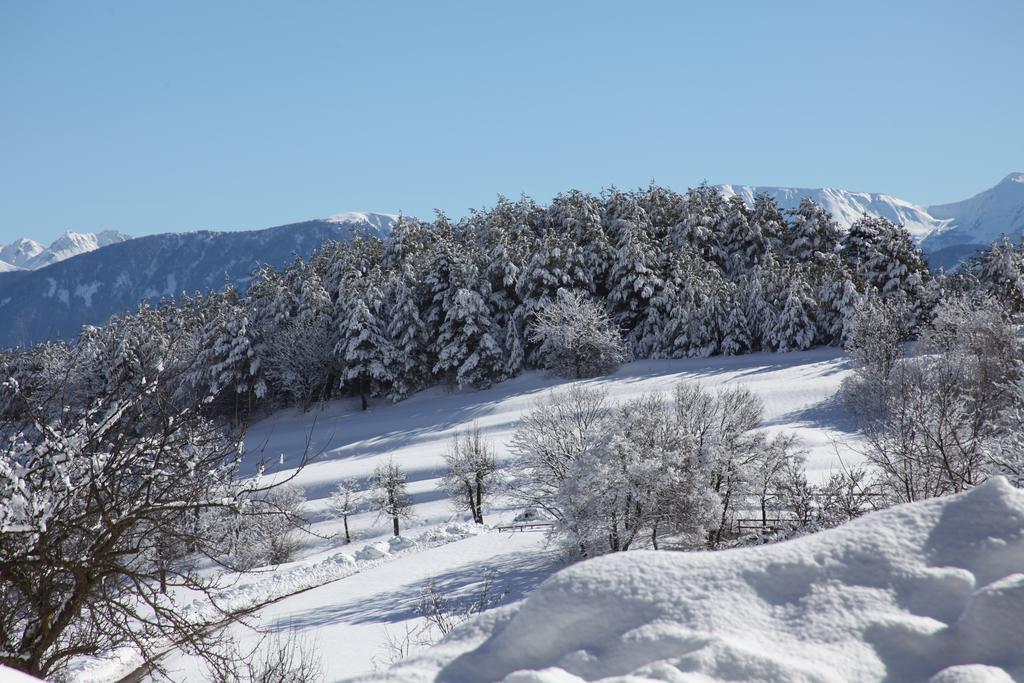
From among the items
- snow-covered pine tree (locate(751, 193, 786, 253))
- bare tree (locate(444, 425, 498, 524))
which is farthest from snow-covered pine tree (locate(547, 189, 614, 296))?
bare tree (locate(444, 425, 498, 524))

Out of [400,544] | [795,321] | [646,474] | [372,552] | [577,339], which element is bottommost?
[400,544]

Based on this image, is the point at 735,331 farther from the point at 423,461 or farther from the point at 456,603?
the point at 456,603

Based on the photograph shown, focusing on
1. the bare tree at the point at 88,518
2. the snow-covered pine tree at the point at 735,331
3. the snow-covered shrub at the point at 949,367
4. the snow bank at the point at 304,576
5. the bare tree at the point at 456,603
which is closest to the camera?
the bare tree at the point at 88,518

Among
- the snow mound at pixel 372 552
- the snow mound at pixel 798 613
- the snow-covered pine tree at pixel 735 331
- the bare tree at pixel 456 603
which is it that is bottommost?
the snow mound at pixel 372 552

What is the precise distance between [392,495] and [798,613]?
114ft

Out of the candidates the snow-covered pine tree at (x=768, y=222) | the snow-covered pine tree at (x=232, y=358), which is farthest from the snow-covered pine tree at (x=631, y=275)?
the snow-covered pine tree at (x=232, y=358)

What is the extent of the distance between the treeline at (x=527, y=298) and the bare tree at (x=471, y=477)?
51.0 feet

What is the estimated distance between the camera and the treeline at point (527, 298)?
5225 centimetres

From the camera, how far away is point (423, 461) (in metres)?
42.1

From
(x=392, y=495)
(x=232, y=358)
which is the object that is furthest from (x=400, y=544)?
(x=232, y=358)

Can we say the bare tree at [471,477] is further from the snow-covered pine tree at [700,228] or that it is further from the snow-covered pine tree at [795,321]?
the snow-covered pine tree at [700,228]

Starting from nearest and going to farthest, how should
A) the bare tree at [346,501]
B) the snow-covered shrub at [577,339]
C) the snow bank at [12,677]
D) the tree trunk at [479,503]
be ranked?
the snow bank at [12,677], the tree trunk at [479,503], the bare tree at [346,501], the snow-covered shrub at [577,339]

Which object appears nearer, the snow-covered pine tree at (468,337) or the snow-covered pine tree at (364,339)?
the snow-covered pine tree at (468,337)

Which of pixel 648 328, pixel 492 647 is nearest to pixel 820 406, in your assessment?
pixel 648 328
